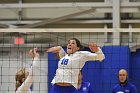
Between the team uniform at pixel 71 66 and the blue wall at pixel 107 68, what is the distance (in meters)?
2.64

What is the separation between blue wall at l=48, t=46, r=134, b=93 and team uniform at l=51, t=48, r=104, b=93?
2.64 m

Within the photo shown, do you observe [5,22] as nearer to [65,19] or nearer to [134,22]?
[65,19]

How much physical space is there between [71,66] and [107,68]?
284 cm

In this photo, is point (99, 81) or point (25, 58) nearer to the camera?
point (99, 81)

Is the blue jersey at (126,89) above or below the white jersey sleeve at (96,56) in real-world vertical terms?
below

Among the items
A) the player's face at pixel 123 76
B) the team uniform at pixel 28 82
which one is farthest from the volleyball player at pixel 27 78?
the player's face at pixel 123 76

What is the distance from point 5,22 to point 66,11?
1338 mm

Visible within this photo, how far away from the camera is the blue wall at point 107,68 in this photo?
24.0ft

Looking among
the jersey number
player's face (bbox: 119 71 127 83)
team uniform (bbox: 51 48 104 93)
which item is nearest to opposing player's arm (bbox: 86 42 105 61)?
team uniform (bbox: 51 48 104 93)

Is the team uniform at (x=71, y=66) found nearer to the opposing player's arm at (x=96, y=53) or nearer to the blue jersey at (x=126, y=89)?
the opposing player's arm at (x=96, y=53)

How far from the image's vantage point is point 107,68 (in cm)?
738

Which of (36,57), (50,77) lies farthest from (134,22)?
(36,57)

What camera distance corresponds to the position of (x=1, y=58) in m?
8.12

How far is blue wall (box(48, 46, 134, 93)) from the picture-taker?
7.32 meters
